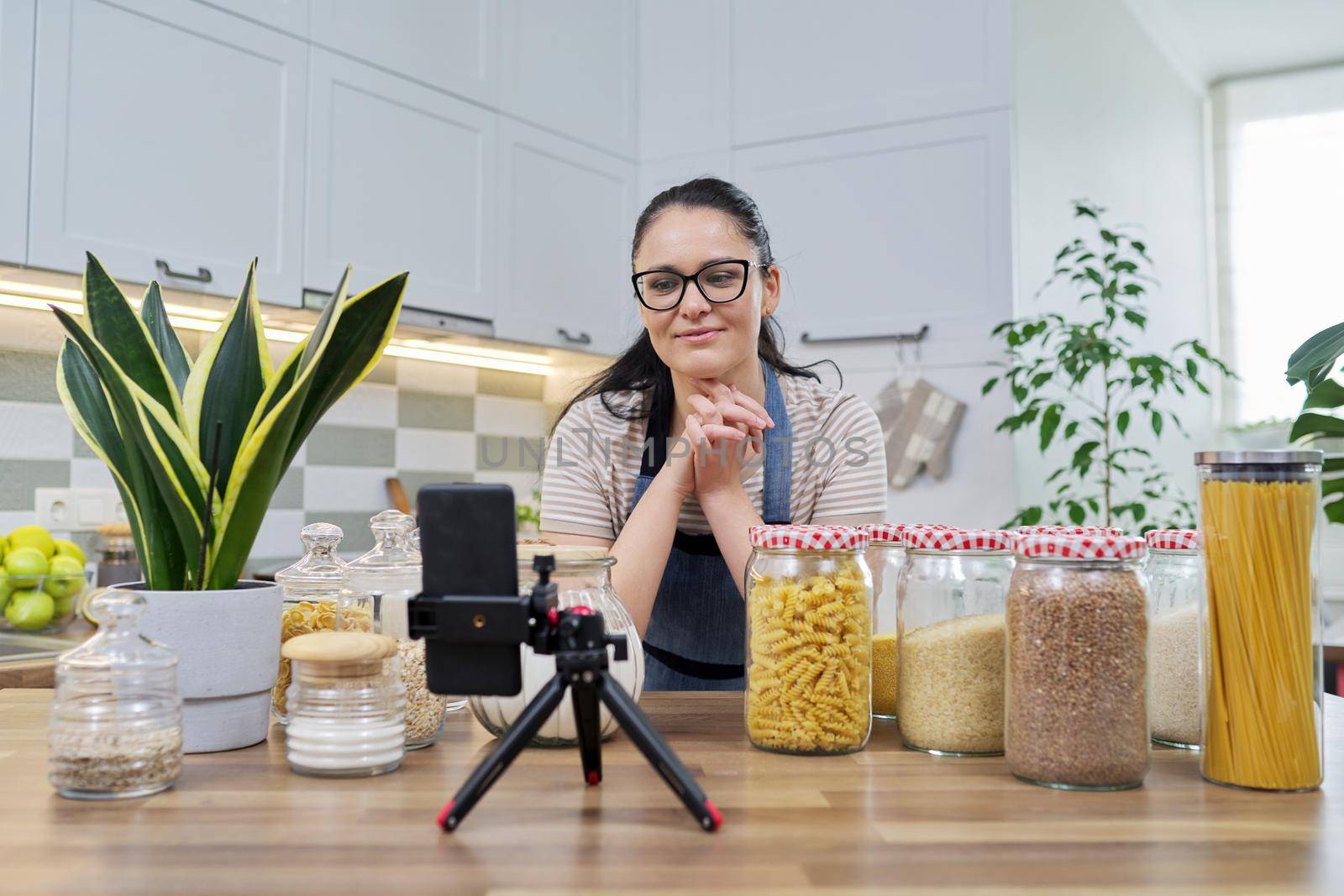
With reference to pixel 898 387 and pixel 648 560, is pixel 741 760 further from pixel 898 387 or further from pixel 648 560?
A: pixel 898 387

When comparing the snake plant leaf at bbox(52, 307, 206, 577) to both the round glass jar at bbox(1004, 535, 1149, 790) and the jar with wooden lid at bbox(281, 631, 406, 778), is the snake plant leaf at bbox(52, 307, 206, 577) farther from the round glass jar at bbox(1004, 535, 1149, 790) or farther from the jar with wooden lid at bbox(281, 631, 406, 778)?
the round glass jar at bbox(1004, 535, 1149, 790)

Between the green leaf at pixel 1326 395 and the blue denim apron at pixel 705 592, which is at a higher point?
the green leaf at pixel 1326 395

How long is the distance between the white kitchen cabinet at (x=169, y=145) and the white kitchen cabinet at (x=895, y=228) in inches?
55.0

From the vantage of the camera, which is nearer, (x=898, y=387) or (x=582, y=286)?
(x=898, y=387)

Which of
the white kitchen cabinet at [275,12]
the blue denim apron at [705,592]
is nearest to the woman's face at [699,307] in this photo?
the blue denim apron at [705,592]

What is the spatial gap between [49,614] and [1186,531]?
5.51 feet

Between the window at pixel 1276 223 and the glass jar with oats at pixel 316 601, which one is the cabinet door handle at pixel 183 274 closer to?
the glass jar with oats at pixel 316 601

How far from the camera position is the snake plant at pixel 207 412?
0.85 metres

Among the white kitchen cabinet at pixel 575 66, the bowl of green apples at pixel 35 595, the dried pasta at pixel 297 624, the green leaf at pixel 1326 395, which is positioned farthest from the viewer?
the white kitchen cabinet at pixel 575 66

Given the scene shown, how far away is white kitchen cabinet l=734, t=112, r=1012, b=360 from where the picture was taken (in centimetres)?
294

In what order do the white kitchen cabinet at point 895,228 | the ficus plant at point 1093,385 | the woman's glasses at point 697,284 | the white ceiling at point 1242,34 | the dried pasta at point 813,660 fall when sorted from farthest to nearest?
the white ceiling at point 1242,34 → the white kitchen cabinet at point 895,228 → the ficus plant at point 1093,385 → the woman's glasses at point 697,284 → the dried pasta at point 813,660

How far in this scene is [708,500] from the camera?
1.38m

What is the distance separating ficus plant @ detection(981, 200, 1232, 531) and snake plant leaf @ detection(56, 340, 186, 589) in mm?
2131

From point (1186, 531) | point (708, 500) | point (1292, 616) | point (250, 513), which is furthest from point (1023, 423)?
point (250, 513)
